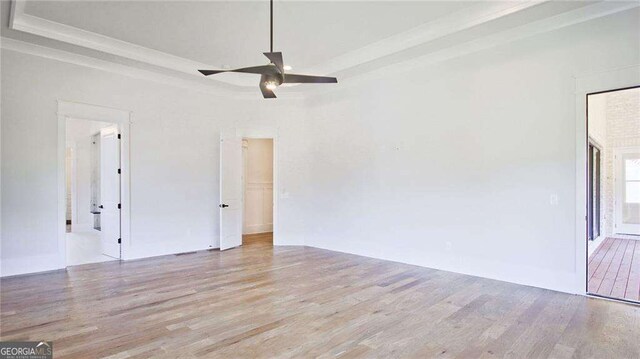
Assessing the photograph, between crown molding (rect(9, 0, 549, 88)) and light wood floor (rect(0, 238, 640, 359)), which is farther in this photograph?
crown molding (rect(9, 0, 549, 88))

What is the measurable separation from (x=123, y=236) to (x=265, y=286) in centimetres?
292

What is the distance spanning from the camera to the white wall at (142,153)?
182 inches

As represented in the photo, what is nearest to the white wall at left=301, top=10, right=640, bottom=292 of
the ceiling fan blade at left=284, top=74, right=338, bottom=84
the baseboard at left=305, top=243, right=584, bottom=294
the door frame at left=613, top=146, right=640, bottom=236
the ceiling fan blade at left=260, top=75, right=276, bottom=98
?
the baseboard at left=305, top=243, right=584, bottom=294

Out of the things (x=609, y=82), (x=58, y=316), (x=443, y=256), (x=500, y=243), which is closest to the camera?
(x=58, y=316)

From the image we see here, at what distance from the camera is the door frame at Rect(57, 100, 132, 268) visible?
498 cm

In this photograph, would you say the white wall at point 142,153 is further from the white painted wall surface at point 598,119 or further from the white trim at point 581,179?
the white painted wall surface at point 598,119

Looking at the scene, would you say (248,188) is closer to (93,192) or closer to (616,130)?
(93,192)

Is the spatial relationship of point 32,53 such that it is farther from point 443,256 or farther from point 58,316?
point 443,256

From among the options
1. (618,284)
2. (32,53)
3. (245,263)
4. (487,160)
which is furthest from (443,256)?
(32,53)

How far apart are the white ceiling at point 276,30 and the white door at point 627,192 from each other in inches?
269

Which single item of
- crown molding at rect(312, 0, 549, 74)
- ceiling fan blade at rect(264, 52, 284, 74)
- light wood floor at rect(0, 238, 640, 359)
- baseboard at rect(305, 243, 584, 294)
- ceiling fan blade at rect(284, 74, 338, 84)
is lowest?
light wood floor at rect(0, 238, 640, 359)

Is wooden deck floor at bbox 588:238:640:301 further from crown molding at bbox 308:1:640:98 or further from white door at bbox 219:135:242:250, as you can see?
white door at bbox 219:135:242:250

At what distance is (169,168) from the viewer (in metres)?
6.11

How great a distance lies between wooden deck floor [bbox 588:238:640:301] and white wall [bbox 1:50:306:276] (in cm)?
480
